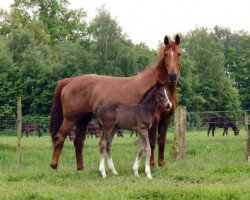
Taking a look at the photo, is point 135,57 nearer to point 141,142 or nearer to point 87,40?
point 87,40

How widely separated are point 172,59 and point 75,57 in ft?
128

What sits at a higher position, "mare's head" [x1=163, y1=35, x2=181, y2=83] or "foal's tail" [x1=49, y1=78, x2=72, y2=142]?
"mare's head" [x1=163, y1=35, x2=181, y2=83]

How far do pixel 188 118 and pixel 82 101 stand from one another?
1215 cm

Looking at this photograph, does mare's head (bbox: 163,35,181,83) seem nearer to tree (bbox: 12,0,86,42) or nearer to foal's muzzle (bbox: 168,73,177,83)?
foal's muzzle (bbox: 168,73,177,83)

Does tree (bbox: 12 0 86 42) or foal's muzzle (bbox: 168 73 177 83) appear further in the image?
tree (bbox: 12 0 86 42)

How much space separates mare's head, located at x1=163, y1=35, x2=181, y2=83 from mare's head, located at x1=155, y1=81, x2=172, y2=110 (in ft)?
1.05

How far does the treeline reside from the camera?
1925 inches

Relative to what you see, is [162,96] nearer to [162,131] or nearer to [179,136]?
[162,131]

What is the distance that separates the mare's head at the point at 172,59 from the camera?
1134cm

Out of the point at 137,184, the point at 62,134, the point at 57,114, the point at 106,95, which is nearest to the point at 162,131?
the point at 106,95

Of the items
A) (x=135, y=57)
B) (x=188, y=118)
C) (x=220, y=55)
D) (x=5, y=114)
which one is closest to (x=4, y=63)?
(x=5, y=114)

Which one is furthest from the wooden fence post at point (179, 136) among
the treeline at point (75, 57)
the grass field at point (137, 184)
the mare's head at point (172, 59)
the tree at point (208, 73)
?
the tree at point (208, 73)

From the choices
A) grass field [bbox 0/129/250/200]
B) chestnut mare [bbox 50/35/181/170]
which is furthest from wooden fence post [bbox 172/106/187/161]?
grass field [bbox 0/129/250/200]

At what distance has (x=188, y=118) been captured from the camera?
78.3 ft
